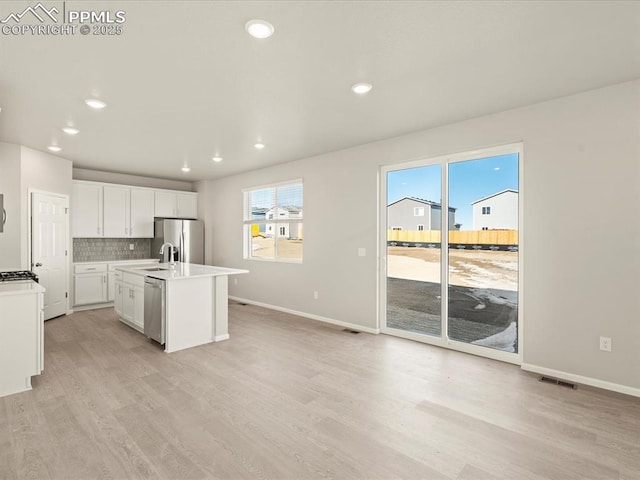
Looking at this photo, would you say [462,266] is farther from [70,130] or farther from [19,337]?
[70,130]

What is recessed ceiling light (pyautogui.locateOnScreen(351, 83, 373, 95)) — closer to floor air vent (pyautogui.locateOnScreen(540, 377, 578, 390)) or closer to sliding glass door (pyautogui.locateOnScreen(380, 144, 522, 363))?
sliding glass door (pyautogui.locateOnScreen(380, 144, 522, 363))

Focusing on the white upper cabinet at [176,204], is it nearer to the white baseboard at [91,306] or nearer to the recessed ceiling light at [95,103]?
the white baseboard at [91,306]

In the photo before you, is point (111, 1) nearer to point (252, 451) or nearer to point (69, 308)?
point (252, 451)

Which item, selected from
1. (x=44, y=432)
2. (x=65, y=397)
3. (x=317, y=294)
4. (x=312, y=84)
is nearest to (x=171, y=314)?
(x=65, y=397)

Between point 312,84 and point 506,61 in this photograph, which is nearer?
point 506,61

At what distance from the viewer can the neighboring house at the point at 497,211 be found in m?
3.64

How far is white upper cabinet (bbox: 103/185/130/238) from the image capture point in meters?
6.48

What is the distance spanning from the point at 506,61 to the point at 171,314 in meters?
4.10

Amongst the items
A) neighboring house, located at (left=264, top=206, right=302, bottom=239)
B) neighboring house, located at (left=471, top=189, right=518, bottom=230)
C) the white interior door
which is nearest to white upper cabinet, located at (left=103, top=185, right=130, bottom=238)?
the white interior door

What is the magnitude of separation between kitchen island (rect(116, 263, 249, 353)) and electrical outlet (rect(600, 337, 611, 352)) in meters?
3.63

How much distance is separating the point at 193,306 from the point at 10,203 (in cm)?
307

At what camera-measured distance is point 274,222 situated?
6316 mm

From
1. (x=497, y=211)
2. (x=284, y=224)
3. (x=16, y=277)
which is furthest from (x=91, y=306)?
(x=497, y=211)

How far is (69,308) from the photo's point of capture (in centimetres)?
580
